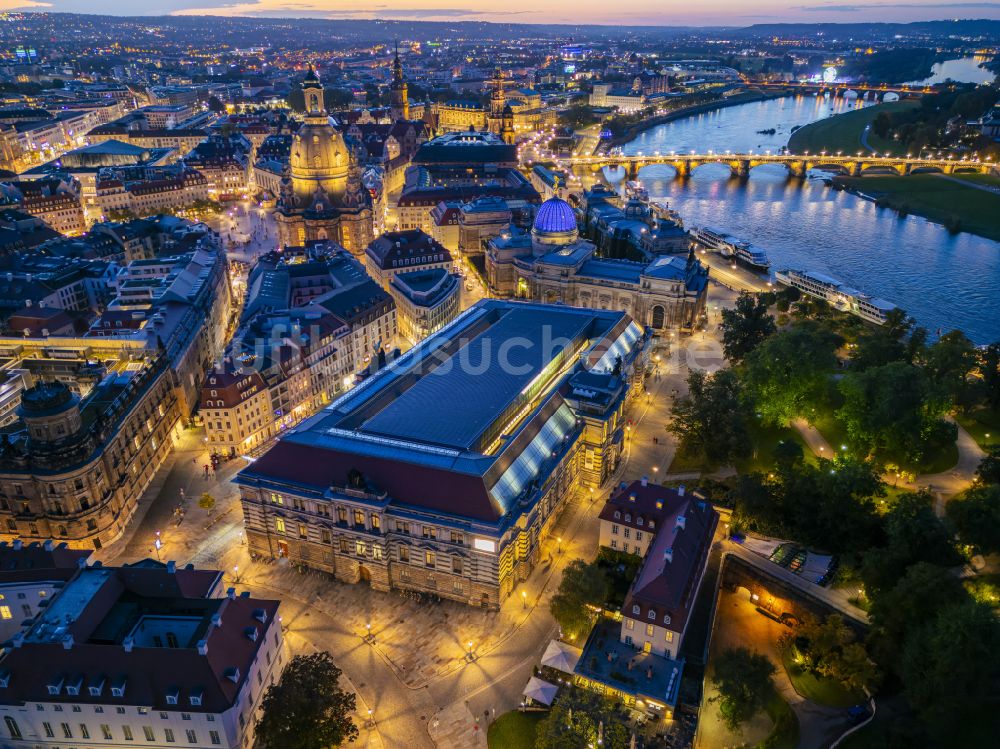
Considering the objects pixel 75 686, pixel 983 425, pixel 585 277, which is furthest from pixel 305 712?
pixel 585 277

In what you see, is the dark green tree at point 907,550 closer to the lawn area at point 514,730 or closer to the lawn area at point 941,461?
the lawn area at point 941,461

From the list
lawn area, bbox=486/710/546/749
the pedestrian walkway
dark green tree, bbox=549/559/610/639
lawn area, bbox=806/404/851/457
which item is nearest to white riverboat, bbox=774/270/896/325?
lawn area, bbox=806/404/851/457

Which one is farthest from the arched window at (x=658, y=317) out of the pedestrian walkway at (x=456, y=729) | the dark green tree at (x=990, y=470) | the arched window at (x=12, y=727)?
the arched window at (x=12, y=727)

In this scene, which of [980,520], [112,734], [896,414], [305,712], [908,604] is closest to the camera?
[112,734]

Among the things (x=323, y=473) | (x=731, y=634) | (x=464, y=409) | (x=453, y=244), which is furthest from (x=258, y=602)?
(x=453, y=244)

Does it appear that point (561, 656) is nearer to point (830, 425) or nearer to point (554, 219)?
point (830, 425)

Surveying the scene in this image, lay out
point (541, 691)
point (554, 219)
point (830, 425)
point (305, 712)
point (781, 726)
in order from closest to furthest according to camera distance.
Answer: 1. point (305, 712)
2. point (781, 726)
3. point (541, 691)
4. point (830, 425)
5. point (554, 219)
